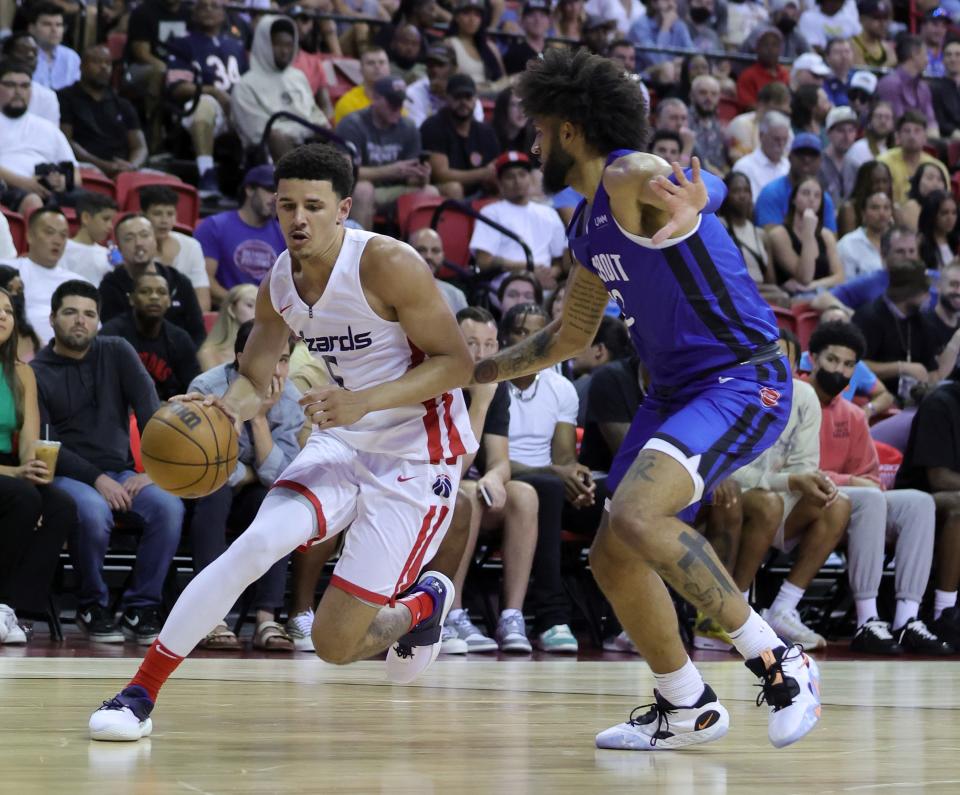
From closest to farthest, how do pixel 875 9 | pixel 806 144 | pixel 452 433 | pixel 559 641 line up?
pixel 452 433
pixel 559 641
pixel 806 144
pixel 875 9

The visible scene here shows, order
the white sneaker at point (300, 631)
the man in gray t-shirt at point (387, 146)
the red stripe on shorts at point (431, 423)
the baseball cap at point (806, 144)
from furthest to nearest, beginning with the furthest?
1. the baseball cap at point (806, 144)
2. the man in gray t-shirt at point (387, 146)
3. the white sneaker at point (300, 631)
4. the red stripe on shorts at point (431, 423)

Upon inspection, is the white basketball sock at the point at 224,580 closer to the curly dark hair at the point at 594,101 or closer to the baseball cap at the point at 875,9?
the curly dark hair at the point at 594,101

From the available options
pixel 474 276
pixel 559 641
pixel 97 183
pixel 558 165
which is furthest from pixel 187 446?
pixel 97 183

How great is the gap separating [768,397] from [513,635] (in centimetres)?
316

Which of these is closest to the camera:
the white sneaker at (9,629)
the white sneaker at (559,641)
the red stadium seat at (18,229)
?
the white sneaker at (9,629)

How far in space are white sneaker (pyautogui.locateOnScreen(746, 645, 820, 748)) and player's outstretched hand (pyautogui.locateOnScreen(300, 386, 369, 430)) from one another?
126cm

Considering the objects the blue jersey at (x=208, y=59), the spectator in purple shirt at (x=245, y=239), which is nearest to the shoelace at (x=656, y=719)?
the spectator in purple shirt at (x=245, y=239)

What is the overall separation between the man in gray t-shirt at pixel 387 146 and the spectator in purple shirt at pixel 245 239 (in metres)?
1.29

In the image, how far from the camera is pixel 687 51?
1400 cm

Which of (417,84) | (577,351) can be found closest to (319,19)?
(417,84)

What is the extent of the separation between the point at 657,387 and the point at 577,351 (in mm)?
345

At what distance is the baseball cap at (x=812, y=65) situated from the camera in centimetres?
1409

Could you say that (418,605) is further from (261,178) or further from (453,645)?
(261,178)

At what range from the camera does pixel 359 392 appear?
403 centimetres
